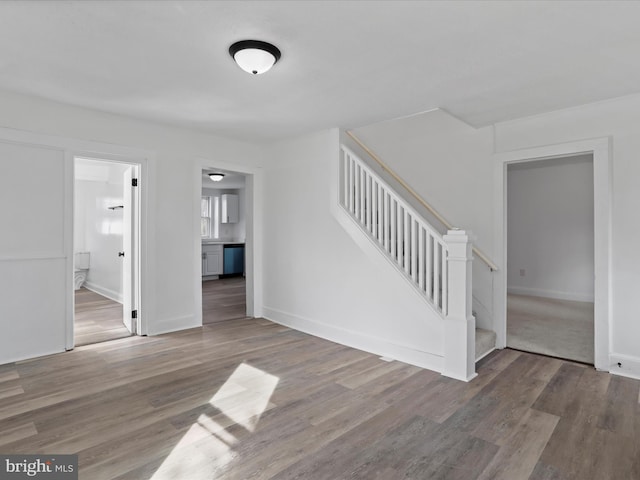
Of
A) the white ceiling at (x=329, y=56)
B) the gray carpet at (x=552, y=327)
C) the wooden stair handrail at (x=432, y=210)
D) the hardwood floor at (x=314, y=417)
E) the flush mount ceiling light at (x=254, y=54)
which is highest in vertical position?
the white ceiling at (x=329, y=56)

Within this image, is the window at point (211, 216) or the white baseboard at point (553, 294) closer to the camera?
the white baseboard at point (553, 294)

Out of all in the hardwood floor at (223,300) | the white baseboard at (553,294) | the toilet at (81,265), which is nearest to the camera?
the hardwood floor at (223,300)

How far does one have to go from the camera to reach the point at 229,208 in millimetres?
9953

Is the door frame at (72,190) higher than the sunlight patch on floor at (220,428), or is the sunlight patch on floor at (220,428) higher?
the door frame at (72,190)

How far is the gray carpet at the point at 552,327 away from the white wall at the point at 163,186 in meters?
3.98

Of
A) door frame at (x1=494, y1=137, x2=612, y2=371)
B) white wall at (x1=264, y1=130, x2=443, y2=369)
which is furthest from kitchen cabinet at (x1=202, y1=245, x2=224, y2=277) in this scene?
door frame at (x1=494, y1=137, x2=612, y2=371)

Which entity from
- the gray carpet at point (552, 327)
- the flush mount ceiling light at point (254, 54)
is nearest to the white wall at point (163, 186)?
the flush mount ceiling light at point (254, 54)

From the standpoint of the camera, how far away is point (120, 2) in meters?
1.96

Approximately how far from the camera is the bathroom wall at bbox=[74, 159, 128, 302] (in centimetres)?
636

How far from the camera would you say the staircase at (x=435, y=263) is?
3160mm

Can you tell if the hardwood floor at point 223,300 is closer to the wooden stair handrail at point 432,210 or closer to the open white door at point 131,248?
the open white door at point 131,248

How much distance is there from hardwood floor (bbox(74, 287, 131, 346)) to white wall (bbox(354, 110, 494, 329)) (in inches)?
159

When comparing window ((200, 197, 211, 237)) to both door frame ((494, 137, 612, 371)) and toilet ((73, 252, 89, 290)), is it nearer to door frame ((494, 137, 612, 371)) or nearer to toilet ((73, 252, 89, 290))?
toilet ((73, 252, 89, 290))

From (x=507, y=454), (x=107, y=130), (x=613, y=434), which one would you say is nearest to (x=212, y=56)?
(x=107, y=130)
